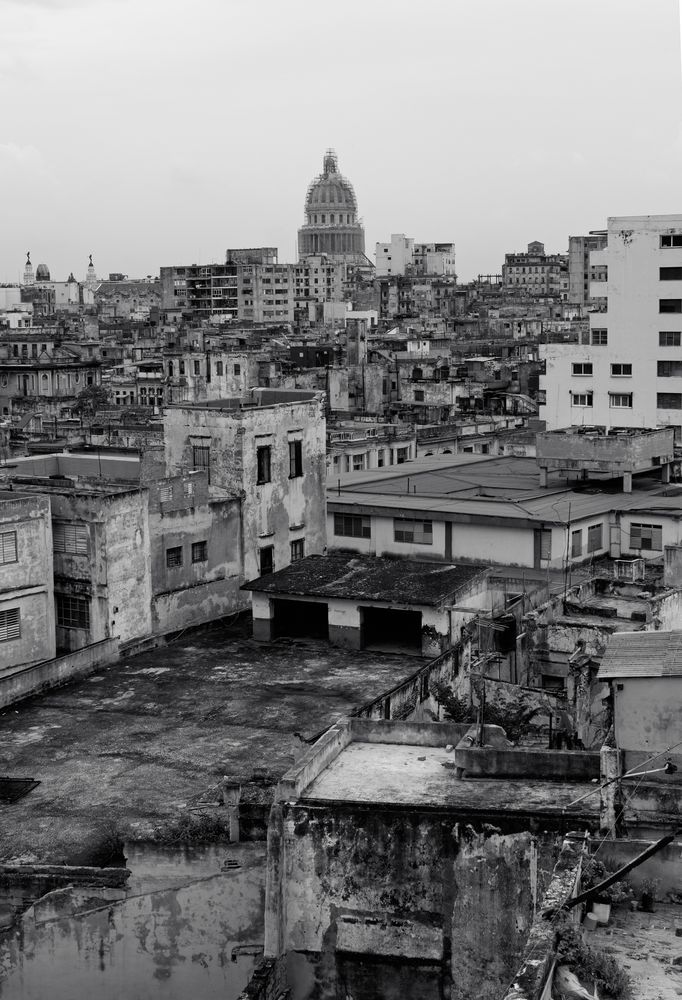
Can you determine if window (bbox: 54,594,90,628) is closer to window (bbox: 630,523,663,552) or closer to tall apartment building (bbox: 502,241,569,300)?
window (bbox: 630,523,663,552)

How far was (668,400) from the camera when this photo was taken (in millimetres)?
52750

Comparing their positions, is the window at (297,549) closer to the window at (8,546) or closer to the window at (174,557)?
the window at (174,557)

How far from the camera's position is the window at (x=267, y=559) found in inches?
1231

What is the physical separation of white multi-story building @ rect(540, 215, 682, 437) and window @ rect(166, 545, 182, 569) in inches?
1085

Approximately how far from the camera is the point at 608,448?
124ft

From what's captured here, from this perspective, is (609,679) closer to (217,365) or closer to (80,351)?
(217,365)

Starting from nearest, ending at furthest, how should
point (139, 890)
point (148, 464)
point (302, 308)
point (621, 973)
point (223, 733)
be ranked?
1. point (621, 973)
2. point (139, 890)
3. point (223, 733)
4. point (148, 464)
5. point (302, 308)

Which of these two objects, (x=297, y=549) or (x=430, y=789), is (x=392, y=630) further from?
(x=430, y=789)

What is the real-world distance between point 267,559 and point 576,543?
7.48 meters

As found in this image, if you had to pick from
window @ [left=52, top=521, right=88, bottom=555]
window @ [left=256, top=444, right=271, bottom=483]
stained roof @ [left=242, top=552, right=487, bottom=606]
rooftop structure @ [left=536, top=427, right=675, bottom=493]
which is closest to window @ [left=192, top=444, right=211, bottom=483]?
window @ [left=256, top=444, right=271, bottom=483]

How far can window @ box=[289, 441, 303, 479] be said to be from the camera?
105ft

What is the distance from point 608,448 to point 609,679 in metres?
23.4

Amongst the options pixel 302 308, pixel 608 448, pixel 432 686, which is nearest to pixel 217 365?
pixel 608 448

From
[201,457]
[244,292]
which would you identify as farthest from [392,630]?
[244,292]
